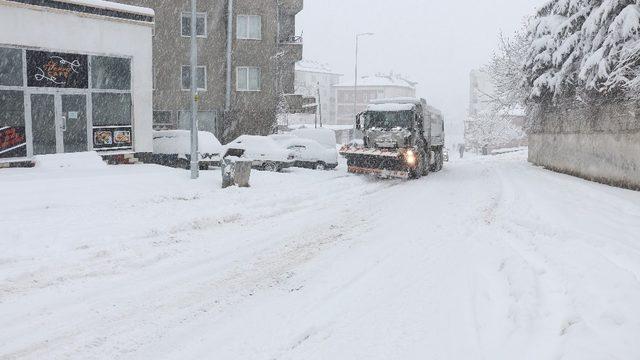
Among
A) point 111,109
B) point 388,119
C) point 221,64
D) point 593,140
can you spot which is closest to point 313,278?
point 111,109

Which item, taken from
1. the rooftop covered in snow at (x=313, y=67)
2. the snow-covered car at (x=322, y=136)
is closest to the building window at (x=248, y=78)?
the snow-covered car at (x=322, y=136)

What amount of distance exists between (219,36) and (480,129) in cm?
5380

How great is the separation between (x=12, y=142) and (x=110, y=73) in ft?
14.0

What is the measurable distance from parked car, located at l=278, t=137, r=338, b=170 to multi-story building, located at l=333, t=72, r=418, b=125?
281 ft

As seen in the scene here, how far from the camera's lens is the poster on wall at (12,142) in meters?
15.8

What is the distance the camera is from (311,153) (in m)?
23.6

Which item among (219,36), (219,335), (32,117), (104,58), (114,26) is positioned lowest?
(219,335)

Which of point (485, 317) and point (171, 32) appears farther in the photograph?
point (171, 32)

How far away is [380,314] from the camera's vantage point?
5410mm

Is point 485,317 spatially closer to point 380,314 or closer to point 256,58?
point 380,314

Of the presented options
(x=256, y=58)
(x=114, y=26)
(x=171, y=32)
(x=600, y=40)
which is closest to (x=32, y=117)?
(x=114, y=26)

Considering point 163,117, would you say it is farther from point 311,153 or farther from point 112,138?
point 112,138

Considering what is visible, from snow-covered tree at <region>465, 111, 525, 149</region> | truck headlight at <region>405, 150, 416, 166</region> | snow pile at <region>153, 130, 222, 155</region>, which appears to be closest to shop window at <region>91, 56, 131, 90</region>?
snow pile at <region>153, 130, 222, 155</region>

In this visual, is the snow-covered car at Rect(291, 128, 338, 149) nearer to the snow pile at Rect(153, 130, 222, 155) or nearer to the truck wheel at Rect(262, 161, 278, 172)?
the truck wheel at Rect(262, 161, 278, 172)
